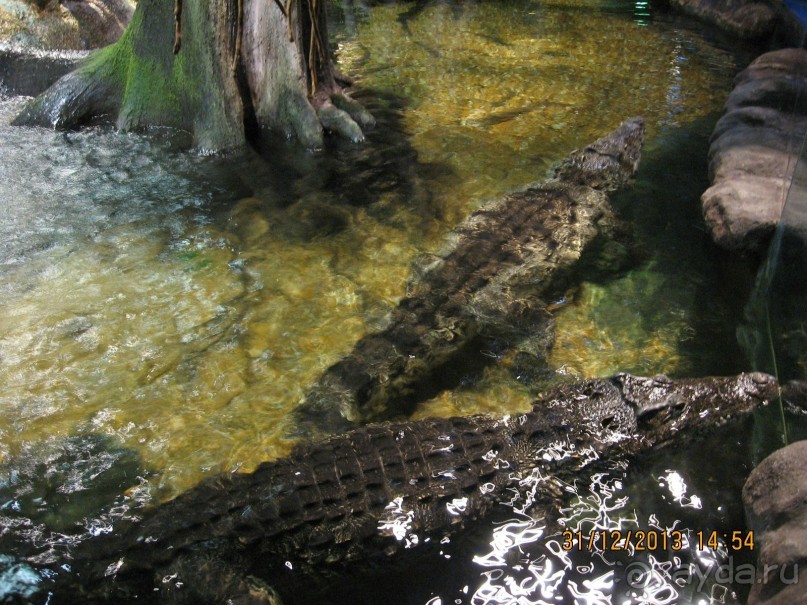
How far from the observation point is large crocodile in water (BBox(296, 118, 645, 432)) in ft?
11.1

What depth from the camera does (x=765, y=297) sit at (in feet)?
12.5

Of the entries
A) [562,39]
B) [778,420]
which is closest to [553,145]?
[778,420]

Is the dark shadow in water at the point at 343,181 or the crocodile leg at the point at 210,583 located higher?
the dark shadow in water at the point at 343,181

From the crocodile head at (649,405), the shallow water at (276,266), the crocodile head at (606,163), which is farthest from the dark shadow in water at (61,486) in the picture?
the crocodile head at (606,163)

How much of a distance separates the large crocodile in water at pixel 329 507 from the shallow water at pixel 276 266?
45 centimetres

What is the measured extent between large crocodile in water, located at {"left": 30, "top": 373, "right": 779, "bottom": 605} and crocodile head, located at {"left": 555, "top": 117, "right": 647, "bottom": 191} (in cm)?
278

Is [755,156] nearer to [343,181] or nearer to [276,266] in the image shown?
[343,181]

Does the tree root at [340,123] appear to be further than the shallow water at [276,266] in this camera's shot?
Yes

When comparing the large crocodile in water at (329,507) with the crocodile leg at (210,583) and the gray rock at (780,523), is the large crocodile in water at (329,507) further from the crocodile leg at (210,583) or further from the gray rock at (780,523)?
the gray rock at (780,523)

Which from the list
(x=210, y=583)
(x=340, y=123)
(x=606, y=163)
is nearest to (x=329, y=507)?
(x=210, y=583)

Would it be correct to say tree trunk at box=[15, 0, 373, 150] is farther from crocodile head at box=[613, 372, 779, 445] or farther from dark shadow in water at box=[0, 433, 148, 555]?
crocodile head at box=[613, 372, 779, 445]

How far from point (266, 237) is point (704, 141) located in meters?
4.40

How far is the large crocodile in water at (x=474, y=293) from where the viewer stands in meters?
3.38

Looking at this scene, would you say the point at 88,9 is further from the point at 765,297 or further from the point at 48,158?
the point at 765,297
